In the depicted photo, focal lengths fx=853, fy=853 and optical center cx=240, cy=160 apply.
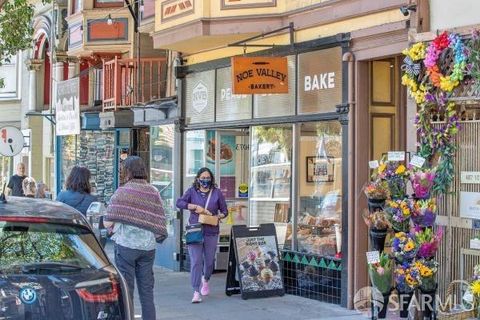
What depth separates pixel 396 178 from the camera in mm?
8711

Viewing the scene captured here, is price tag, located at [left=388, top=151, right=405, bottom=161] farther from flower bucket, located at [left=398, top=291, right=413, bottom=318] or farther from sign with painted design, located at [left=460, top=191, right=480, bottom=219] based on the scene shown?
flower bucket, located at [left=398, top=291, right=413, bottom=318]

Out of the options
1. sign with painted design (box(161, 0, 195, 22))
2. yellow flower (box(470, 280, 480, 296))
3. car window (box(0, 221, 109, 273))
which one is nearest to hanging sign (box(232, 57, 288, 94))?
sign with painted design (box(161, 0, 195, 22))

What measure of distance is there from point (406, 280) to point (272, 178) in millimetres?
4240

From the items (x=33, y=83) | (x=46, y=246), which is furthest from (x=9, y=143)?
(x=46, y=246)

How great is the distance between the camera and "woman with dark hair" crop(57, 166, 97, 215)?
9867 millimetres

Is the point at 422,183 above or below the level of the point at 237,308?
above

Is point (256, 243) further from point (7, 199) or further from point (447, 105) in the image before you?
point (7, 199)

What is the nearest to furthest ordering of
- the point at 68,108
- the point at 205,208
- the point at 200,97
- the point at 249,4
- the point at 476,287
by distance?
the point at 476,287
the point at 205,208
the point at 249,4
the point at 200,97
the point at 68,108

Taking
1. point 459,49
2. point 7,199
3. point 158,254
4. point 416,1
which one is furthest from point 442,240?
point 158,254

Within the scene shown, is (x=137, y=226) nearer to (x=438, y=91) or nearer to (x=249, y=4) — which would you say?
(x=438, y=91)

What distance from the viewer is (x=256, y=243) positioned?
11.6 m

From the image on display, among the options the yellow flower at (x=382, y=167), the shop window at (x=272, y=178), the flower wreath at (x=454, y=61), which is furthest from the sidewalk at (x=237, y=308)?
the flower wreath at (x=454, y=61)

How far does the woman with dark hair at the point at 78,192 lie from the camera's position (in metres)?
9.87

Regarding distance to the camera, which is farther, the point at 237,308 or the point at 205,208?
the point at 205,208
